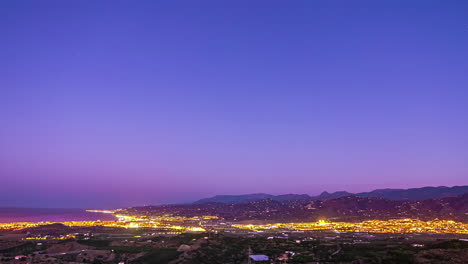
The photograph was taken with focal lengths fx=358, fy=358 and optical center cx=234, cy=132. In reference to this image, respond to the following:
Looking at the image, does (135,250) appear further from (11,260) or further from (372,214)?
(372,214)

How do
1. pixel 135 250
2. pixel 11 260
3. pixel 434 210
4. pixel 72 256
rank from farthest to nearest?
pixel 434 210 < pixel 135 250 < pixel 72 256 < pixel 11 260

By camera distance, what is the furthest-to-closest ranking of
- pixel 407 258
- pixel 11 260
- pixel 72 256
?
pixel 72 256, pixel 11 260, pixel 407 258

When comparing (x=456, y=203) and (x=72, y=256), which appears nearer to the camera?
(x=72, y=256)


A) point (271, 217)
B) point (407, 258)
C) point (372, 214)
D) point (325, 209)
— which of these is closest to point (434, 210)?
point (372, 214)

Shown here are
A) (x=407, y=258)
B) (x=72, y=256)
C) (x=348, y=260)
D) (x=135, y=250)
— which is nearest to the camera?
(x=407, y=258)

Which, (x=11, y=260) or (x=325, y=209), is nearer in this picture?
(x=11, y=260)

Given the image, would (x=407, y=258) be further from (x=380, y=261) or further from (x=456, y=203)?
(x=456, y=203)

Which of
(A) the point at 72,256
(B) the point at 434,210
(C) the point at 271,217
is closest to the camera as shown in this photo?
(A) the point at 72,256

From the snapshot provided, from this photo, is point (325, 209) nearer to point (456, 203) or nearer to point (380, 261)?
point (456, 203)

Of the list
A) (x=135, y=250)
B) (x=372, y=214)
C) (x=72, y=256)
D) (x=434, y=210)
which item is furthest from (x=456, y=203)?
(x=72, y=256)
